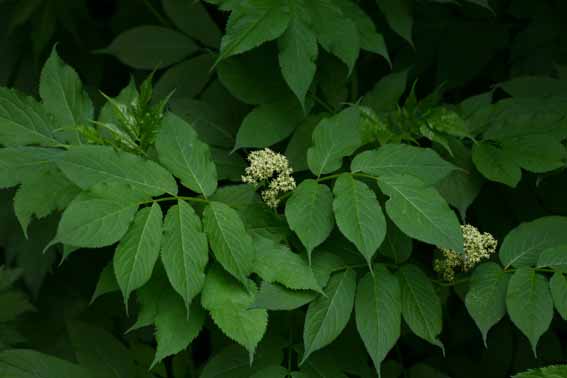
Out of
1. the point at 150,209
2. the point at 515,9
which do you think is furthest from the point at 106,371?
the point at 515,9

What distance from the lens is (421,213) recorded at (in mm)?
1821

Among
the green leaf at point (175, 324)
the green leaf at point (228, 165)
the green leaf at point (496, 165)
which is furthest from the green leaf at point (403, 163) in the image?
the green leaf at point (175, 324)

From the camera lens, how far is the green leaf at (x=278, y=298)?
1.78 m

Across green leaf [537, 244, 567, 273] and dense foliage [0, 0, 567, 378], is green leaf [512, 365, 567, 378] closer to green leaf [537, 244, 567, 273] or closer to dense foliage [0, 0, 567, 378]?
dense foliage [0, 0, 567, 378]

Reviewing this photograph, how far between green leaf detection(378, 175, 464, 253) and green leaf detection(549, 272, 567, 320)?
30 centimetres

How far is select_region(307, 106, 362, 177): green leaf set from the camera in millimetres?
1987

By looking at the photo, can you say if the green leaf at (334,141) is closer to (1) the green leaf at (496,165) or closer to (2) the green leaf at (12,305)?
(1) the green leaf at (496,165)

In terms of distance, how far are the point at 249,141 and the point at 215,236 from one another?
1.73 feet

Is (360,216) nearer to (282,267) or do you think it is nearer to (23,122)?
(282,267)

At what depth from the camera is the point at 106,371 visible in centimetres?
236

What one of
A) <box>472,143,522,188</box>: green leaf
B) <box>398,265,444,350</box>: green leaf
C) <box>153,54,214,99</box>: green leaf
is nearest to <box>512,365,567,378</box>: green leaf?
<box>398,265,444,350</box>: green leaf

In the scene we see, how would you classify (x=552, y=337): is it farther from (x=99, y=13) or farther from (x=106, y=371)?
(x=99, y=13)

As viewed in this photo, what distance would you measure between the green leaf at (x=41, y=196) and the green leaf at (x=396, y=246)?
0.87 meters

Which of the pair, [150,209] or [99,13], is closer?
[150,209]
